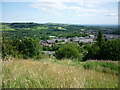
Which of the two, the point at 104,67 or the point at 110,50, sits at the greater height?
the point at 104,67

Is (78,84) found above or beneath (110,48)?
above

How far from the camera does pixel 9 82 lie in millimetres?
2371

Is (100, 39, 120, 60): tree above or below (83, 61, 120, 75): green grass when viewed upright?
below

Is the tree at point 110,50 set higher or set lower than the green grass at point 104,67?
lower

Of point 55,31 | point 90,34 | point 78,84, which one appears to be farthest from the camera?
point 55,31

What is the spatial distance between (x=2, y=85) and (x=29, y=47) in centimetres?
3502

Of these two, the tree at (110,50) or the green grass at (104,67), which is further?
the tree at (110,50)

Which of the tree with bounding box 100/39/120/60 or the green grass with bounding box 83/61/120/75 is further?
the tree with bounding box 100/39/120/60

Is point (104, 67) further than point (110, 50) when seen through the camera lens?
No

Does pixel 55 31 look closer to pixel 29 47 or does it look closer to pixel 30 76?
pixel 29 47

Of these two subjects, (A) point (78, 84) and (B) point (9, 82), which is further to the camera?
(B) point (9, 82)

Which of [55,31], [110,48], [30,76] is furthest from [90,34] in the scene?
[30,76]

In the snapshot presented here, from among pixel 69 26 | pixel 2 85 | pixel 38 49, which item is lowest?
pixel 38 49

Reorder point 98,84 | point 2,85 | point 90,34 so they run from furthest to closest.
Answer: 1. point 90,34
2. point 2,85
3. point 98,84
